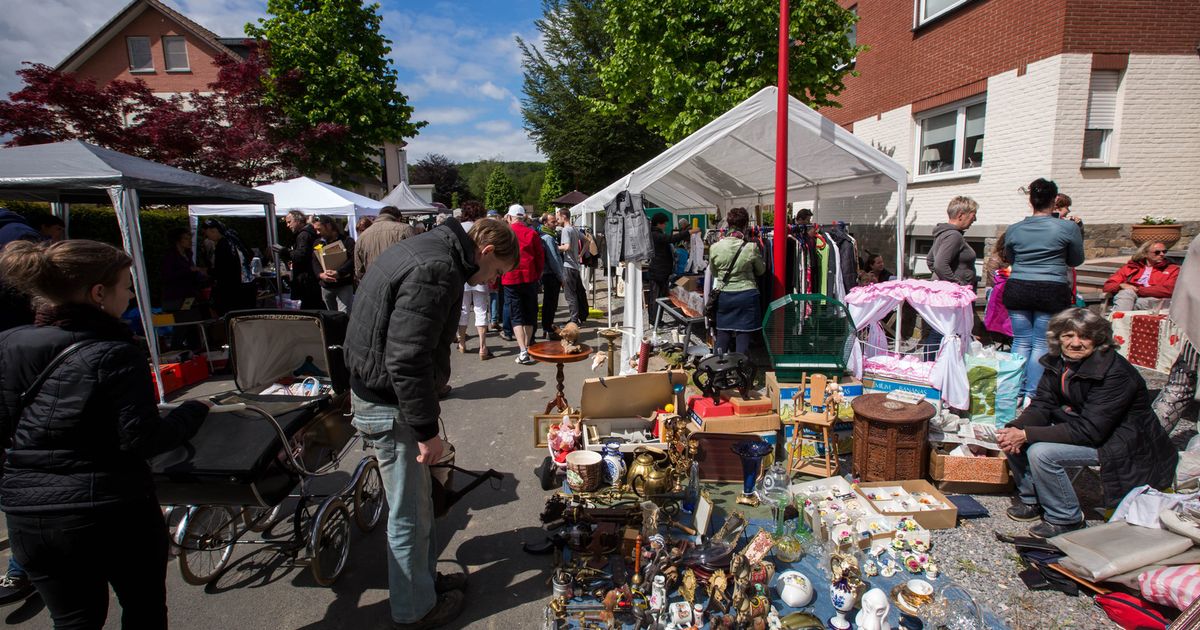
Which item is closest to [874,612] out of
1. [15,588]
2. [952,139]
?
[15,588]

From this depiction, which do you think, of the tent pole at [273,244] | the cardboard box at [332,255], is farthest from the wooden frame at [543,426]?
the tent pole at [273,244]

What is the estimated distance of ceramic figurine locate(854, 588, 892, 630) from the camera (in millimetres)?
2322

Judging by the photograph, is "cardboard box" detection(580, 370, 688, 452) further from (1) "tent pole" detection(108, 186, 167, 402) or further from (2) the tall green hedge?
(2) the tall green hedge

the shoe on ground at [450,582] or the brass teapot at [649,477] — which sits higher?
the brass teapot at [649,477]

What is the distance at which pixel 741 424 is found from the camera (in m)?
3.97

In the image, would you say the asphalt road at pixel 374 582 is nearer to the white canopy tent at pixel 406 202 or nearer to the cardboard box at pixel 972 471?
the cardboard box at pixel 972 471

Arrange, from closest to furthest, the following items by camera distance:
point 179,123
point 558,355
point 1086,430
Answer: point 1086,430
point 558,355
point 179,123

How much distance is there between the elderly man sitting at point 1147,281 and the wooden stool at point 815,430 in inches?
178

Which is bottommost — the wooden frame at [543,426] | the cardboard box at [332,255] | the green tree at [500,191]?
the wooden frame at [543,426]

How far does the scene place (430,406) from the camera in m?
2.11

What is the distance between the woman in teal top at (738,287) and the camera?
5.46m

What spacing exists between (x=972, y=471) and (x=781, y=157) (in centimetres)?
328

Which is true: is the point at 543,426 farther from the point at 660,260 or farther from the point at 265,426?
the point at 660,260

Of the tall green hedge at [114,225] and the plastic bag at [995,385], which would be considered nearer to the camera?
the plastic bag at [995,385]
